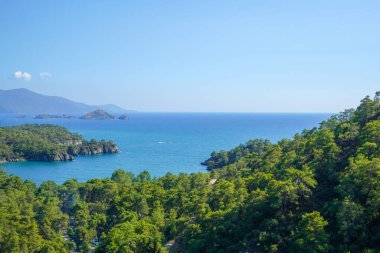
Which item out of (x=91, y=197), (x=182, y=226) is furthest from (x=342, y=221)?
(x=91, y=197)

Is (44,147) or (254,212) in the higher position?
(254,212)

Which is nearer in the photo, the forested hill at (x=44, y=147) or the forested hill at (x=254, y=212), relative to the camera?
the forested hill at (x=254, y=212)

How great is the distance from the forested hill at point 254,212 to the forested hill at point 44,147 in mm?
66611

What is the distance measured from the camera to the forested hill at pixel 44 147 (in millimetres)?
108062

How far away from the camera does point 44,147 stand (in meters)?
112

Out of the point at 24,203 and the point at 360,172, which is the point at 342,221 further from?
the point at 24,203

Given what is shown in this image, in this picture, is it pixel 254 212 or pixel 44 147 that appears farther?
pixel 44 147

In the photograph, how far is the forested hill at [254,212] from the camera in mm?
23000

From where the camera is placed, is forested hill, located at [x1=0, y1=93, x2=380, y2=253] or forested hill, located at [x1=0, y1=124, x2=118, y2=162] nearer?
forested hill, located at [x1=0, y1=93, x2=380, y2=253]

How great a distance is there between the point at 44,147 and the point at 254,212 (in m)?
97.9

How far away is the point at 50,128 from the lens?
151m

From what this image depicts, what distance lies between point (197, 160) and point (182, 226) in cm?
6609

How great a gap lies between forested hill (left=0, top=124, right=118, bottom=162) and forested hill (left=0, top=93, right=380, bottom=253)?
6661 centimetres

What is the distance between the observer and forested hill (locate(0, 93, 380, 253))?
2300cm
